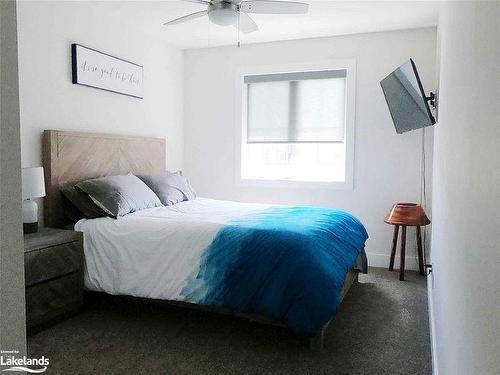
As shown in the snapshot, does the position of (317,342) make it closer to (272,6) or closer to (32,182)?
(32,182)

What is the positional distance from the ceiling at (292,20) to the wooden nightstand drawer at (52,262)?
2168mm

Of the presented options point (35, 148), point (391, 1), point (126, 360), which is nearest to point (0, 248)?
point (126, 360)

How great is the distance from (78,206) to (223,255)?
4.43 feet

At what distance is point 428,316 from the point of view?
9.86 feet

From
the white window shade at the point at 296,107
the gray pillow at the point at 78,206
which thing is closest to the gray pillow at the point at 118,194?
the gray pillow at the point at 78,206

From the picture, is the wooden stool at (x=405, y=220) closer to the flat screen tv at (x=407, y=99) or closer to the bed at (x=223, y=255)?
the bed at (x=223, y=255)

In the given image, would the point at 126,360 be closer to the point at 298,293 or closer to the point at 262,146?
the point at 298,293

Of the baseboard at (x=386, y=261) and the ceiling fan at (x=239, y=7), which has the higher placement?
the ceiling fan at (x=239, y=7)

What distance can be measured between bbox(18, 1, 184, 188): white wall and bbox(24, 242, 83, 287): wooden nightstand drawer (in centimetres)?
81

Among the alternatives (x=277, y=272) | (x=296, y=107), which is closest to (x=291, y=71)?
(x=296, y=107)

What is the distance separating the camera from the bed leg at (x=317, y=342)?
2444 mm

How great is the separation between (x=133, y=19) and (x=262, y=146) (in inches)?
77.3

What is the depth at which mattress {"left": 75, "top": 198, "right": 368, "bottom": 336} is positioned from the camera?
2348mm

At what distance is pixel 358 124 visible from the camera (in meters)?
4.45
